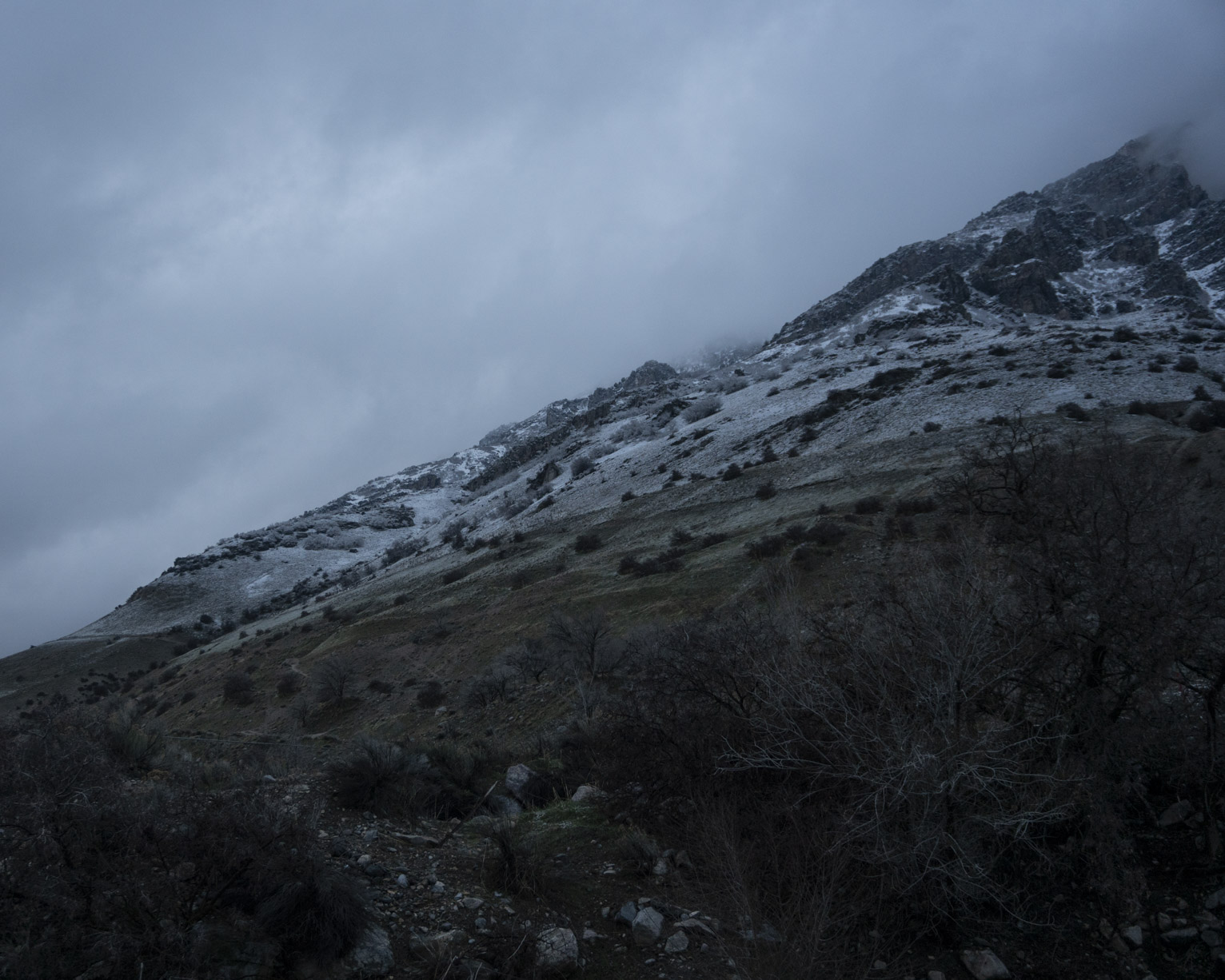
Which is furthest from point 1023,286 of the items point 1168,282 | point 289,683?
point 289,683

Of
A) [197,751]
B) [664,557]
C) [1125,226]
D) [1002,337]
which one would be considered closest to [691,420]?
[1002,337]

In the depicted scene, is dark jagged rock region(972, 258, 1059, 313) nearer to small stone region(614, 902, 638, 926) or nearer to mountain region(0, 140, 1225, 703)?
mountain region(0, 140, 1225, 703)

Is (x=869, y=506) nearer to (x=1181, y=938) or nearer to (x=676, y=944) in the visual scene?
(x=1181, y=938)

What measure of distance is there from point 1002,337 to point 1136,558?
52939 millimetres

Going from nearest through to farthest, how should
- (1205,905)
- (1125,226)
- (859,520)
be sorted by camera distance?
(1205,905)
(859,520)
(1125,226)

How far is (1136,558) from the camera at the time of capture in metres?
4.99

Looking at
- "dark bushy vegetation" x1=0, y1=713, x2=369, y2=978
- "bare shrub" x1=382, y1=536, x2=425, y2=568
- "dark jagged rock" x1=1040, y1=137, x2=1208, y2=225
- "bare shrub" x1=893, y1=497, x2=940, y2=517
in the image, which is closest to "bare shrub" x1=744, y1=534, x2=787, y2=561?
"bare shrub" x1=893, y1=497, x2=940, y2=517

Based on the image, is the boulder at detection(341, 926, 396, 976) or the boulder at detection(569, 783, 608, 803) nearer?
the boulder at detection(341, 926, 396, 976)

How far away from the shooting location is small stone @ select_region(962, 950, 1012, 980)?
13.2 feet

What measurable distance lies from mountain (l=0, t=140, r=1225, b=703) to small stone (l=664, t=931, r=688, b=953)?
23446 mm

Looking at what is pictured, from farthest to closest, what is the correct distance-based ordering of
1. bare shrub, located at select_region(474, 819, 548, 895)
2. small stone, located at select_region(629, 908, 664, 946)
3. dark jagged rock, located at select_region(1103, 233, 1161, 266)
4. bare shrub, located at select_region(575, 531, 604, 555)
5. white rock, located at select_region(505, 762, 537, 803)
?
dark jagged rock, located at select_region(1103, 233, 1161, 266)
bare shrub, located at select_region(575, 531, 604, 555)
white rock, located at select_region(505, 762, 537, 803)
bare shrub, located at select_region(474, 819, 548, 895)
small stone, located at select_region(629, 908, 664, 946)

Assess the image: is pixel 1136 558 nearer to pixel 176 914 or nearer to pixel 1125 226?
pixel 176 914

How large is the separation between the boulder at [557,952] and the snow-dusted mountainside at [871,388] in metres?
27.1

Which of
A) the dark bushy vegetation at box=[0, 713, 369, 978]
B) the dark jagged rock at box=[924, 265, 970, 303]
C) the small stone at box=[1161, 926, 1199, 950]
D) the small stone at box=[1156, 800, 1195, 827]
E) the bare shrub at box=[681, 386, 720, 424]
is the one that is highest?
the dark jagged rock at box=[924, 265, 970, 303]
